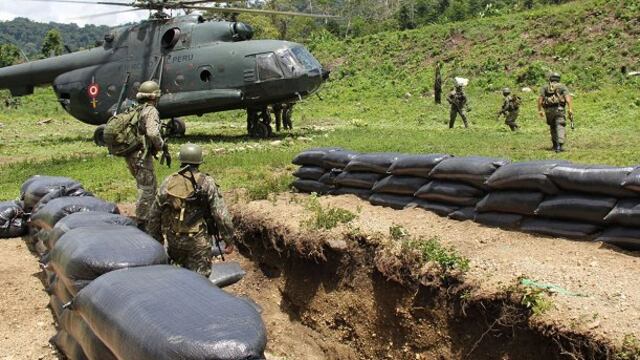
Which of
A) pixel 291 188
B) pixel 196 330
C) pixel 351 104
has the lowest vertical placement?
pixel 351 104

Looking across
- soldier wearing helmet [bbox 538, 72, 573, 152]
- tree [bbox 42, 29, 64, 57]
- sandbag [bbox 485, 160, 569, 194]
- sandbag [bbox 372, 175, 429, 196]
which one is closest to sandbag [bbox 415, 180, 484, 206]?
sandbag [bbox 372, 175, 429, 196]

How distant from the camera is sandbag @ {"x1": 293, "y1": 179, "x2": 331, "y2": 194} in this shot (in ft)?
29.3

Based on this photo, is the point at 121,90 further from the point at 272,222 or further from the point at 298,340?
the point at 298,340

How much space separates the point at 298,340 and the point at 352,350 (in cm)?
68

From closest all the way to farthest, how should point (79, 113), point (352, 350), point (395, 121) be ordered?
point (352, 350) → point (79, 113) → point (395, 121)

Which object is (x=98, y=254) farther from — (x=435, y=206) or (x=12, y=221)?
(x=12, y=221)

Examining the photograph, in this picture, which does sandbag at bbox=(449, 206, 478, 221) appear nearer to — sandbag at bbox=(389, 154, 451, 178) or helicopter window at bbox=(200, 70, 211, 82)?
sandbag at bbox=(389, 154, 451, 178)

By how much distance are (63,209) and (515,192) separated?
4.72 metres

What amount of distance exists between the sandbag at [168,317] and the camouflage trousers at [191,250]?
4.44ft

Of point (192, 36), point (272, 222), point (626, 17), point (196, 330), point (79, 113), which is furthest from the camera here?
point (626, 17)

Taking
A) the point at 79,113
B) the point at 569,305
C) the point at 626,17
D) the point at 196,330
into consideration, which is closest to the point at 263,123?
the point at 79,113

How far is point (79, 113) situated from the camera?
17250 mm

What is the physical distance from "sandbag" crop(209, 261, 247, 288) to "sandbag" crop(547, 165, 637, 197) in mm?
3119

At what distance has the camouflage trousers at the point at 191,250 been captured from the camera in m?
5.40
